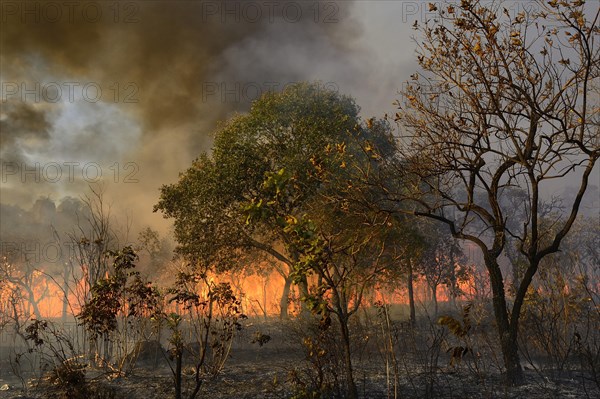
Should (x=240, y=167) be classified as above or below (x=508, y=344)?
above

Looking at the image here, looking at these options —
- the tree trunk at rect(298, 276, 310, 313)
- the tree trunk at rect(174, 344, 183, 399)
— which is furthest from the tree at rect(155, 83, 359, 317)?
the tree trunk at rect(174, 344, 183, 399)

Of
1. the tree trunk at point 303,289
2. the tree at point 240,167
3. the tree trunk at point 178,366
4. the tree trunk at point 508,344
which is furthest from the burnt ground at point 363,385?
the tree at point 240,167

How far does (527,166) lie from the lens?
962 centimetres

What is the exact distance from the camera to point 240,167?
61.7 feet

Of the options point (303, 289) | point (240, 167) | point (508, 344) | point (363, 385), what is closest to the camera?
point (363, 385)

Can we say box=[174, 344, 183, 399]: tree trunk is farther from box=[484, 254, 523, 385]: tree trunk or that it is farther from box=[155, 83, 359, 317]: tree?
box=[155, 83, 359, 317]: tree

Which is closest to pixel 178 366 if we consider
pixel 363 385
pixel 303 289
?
pixel 363 385

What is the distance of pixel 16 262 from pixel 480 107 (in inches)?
2282

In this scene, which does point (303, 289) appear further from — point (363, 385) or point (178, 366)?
point (178, 366)

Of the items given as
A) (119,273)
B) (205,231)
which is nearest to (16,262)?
(205,231)

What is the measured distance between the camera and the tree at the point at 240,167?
19.0 meters

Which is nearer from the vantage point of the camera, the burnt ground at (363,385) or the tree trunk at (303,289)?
the tree trunk at (303,289)

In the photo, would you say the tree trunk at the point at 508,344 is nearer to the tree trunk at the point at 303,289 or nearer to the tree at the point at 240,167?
the tree trunk at the point at 303,289

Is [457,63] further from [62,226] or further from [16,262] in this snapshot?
[62,226]
